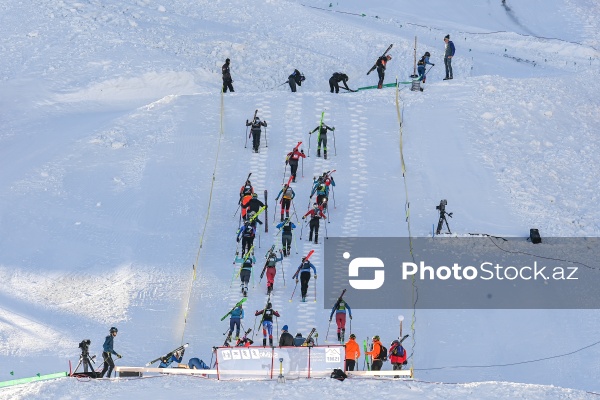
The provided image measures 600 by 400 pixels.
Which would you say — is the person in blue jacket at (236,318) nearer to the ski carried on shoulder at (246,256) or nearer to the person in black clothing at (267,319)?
Result: the person in black clothing at (267,319)

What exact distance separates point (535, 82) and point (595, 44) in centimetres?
1123

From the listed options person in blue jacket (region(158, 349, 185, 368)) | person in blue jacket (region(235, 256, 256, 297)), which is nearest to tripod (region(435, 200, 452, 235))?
person in blue jacket (region(235, 256, 256, 297))

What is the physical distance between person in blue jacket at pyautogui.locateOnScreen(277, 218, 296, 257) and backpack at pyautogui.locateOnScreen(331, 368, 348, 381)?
21.2 ft

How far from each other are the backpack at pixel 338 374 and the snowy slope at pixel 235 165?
12.7 inches

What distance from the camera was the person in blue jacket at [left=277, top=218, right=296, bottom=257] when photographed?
36.5 meters

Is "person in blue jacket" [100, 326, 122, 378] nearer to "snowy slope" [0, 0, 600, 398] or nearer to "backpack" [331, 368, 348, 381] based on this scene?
"snowy slope" [0, 0, 600, 398]

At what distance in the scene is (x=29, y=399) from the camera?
30312 millimetres

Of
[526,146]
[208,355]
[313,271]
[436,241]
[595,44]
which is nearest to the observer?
[208,355]

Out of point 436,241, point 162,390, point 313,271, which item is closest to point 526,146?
point 436,241

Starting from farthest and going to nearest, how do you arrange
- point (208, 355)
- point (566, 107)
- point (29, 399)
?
point (566, 107) → point (208, 355) → point (29, 399)

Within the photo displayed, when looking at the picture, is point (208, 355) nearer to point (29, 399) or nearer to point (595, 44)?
point (29, 399)

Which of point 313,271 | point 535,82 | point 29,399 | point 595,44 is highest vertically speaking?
point 595,44

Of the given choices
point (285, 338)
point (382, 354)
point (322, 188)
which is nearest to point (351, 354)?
point (382, 354)

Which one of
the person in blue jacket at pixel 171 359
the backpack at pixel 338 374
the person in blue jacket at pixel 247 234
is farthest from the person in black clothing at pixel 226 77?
the backpack at pixel 338 374
